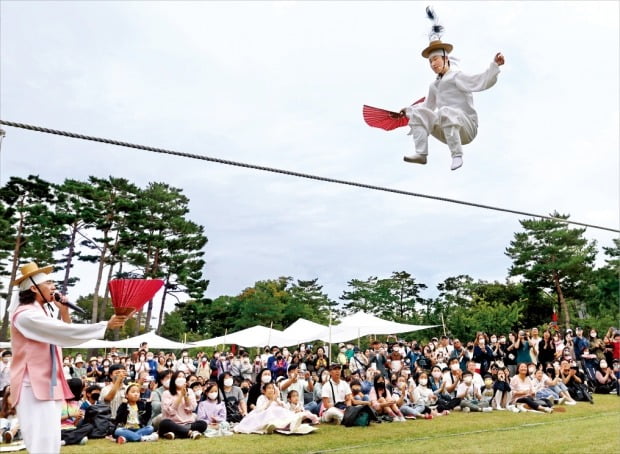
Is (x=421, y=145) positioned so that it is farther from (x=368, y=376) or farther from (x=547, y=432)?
(x=368, y=376)

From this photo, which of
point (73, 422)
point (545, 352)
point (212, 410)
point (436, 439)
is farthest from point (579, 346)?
point (73, 422)

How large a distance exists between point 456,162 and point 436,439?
9.46 ft

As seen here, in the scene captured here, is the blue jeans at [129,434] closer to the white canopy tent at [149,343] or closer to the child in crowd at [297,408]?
the child in crowd at [297,408]

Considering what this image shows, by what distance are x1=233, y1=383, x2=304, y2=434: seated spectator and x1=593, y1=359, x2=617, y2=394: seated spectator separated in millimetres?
6201

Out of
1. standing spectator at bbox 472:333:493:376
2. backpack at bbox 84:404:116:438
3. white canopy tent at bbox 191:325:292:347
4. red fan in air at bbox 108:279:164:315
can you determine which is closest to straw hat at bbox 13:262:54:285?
red fan in air at bbox 108:279:164:315

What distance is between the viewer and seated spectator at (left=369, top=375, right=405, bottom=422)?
6.93 meters

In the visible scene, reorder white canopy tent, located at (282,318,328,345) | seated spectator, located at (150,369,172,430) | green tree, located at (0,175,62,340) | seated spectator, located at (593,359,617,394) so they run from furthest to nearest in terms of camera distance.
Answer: green tree, located at (0,175,62,340), white canopy tent, located at (282,318,328,345), seated spectator, located at (593,359,617,394), seated spectator, located at (150,369,172,430)

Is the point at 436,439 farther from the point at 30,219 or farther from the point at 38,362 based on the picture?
the point at 30,219

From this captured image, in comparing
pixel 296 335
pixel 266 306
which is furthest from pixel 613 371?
pixel 266 306

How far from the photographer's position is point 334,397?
22.7 ft

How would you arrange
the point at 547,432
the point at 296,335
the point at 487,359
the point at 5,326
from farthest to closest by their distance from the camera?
the point at 5,326 < the point at 296,335 < the point at 487,359 < the point at 547,432

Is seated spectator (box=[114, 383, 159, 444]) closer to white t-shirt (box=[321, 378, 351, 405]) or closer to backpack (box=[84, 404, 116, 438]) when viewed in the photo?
backpack (box=[84, 404, 116, 438])

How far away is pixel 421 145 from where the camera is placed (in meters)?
4.20

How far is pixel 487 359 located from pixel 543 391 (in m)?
1.28
